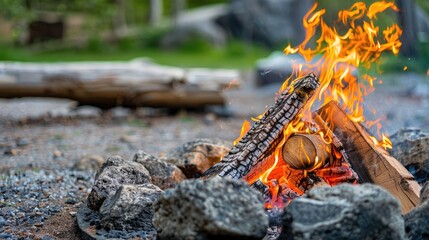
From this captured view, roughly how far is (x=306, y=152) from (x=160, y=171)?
1.03 meters

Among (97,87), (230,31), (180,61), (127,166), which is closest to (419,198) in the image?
(127,166)

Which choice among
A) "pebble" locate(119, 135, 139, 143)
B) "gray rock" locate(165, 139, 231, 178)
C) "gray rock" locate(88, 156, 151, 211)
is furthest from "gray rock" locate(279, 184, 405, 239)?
"pebble" locate(119, 135, 139, 143)

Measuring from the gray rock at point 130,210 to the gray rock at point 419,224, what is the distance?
140 cm

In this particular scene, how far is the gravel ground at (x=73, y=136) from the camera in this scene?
4.56 m

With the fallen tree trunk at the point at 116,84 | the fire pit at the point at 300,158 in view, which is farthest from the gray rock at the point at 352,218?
the fallen tree trunk at the point at 116,84

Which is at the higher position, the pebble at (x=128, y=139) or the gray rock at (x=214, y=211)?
the gray rock at (x=214, y=211)

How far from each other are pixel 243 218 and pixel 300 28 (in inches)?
508

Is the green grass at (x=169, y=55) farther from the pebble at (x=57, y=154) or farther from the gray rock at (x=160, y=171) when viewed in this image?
the gray rock at (x=160, y=171)

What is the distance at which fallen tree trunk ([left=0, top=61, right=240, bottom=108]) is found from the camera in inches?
391

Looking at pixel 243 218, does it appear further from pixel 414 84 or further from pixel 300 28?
pixel 300 28

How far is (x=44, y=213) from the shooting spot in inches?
177

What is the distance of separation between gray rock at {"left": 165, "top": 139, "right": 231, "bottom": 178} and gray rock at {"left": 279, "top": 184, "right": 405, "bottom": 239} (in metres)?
1.82

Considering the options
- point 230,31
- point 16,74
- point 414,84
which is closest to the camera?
point 16,74

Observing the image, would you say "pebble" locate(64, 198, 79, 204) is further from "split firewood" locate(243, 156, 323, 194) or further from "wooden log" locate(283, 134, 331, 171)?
Result: "wooden log" locate(283, 134, 331, 171)
